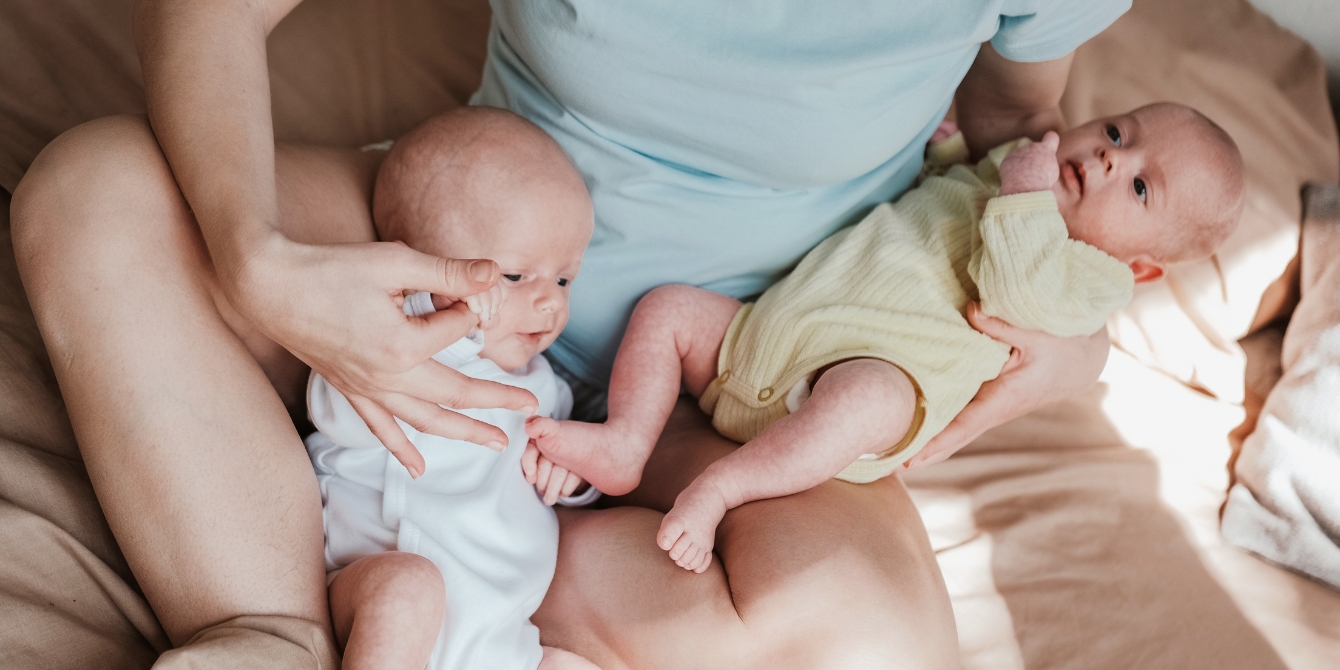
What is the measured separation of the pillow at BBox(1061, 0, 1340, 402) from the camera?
1608mm

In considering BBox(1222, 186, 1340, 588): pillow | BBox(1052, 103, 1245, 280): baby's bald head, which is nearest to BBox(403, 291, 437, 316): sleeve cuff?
BBox(1052, 103, 1245, 280): baby's bald head

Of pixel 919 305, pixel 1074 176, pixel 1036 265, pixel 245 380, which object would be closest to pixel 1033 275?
pixel 1036 265

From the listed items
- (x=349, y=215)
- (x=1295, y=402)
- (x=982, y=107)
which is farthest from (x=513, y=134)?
(x=1295, y=402)

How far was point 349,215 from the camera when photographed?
1.08 m

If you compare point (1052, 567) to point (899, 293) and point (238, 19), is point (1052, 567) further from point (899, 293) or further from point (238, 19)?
point (238, 19)

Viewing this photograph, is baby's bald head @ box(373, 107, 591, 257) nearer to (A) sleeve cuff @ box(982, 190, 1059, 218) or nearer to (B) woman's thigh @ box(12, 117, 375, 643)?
(B) woman's thigh @ box(12, 117, 375, 643)

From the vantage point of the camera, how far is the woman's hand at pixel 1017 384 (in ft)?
Answer: 3.95

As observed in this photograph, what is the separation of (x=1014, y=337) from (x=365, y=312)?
86cm

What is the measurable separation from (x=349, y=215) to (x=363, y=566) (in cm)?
45

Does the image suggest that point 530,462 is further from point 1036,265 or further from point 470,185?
point 1036,265

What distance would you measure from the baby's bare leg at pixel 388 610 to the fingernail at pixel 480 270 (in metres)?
0.31

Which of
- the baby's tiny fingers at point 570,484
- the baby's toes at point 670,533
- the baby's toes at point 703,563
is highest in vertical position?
the baby's toes at point 670,533

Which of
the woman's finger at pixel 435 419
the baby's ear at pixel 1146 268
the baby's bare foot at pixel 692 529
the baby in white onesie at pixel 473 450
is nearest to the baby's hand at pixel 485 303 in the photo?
the baby in white onesie at pixel 473 450

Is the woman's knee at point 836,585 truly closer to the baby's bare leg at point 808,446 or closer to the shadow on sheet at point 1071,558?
the baby's bare leg at point 808,446
